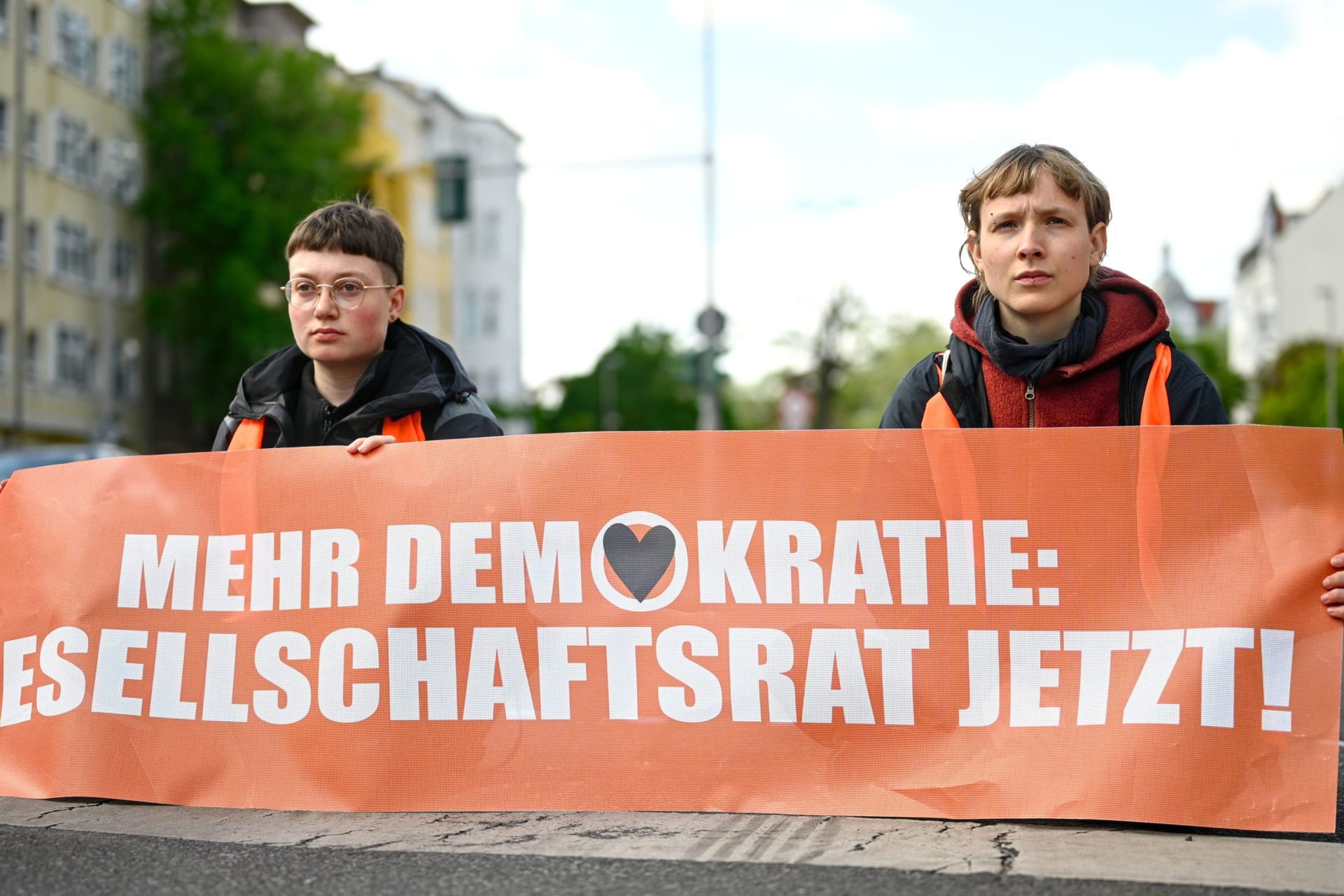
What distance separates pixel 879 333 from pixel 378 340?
208ft

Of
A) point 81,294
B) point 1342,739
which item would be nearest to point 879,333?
point 81,294

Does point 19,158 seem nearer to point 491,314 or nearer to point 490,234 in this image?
point 491,314

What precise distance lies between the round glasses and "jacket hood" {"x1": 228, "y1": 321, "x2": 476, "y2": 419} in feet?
0.56

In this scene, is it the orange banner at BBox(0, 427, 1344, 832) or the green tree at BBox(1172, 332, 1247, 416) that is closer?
the orange banner at BBox(0, 427, 1344, 832)

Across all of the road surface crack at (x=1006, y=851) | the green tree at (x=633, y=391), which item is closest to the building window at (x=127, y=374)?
the road surface crack at (x=1006, y=851)

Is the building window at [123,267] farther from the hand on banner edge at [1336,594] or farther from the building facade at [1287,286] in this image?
the building facade at [1287,286]

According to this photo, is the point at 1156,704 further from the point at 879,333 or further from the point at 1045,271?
the point at 879,333

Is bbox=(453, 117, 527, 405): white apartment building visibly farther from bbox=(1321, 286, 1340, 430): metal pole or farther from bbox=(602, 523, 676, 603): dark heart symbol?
bbox=(602, 523, 676, 603): dark heart symbol

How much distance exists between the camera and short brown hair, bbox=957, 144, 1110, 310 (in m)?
4.41

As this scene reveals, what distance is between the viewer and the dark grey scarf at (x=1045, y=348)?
4.36 m

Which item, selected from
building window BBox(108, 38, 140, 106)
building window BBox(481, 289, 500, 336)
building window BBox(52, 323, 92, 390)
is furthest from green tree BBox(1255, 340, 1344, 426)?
building window BBox(52, 323, 92, 390)

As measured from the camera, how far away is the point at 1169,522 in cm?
403

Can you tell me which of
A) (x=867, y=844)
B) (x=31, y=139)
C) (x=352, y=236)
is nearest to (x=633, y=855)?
(x=867, y=844)

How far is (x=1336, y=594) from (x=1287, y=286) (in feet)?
289
